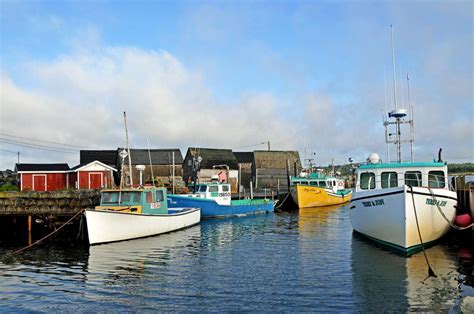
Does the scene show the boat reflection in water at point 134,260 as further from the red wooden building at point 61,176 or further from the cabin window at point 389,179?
the red wooden building at point 61,176

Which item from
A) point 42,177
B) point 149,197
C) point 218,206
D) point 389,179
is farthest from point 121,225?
point 42,177

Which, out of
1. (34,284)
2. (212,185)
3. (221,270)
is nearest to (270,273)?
(221,270)

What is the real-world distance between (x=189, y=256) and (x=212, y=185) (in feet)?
52.9

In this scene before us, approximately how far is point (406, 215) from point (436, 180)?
4.41 metres

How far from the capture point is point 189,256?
17172 millimetres

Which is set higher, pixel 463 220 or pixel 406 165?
pixel 406 165

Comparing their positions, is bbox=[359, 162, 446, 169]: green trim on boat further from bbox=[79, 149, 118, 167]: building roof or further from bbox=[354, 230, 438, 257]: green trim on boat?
bbox=[79, 149, 118, 167]: building roof

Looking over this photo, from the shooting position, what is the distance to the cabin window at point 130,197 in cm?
2164

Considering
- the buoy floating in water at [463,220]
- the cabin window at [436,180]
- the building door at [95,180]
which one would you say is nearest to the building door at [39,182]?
the building door at [95,180]

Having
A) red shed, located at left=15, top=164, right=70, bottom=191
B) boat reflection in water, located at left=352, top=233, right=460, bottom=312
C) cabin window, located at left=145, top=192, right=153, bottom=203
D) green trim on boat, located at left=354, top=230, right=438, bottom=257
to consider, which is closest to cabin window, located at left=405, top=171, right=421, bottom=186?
green trim on boat, located at left=354, top=230, right=438, bottom=257

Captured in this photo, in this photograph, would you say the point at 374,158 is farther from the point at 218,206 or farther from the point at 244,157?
the point at 244,157

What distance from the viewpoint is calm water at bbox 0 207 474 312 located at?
35.2 feet

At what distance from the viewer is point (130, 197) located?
2172 cm

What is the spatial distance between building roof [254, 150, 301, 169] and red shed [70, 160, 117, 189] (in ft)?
77.9
